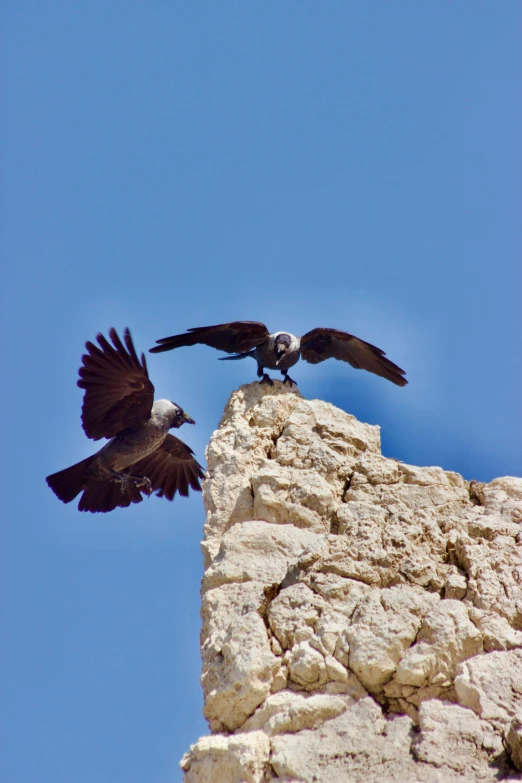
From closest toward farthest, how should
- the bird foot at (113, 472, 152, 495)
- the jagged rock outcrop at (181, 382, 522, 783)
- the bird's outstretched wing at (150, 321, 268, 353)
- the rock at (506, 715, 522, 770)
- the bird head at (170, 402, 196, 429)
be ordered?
the rock at (506, 715, 522, 770) < the jagged rock outcrop at (181, 382, 522, 783) < the bird's outstretched wing at (150, 321, 268, 353) < the bird head at (170, 402, 196, 429) < the bird foot at (113, 472, 152, 495)

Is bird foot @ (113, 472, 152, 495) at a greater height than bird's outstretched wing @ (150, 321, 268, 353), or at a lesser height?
lesser

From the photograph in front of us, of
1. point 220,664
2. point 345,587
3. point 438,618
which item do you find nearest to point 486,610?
point 438,618

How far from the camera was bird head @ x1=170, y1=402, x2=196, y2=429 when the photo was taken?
10750 mm

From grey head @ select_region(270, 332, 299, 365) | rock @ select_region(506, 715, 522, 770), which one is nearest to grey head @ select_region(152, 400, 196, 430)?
grey head @ select_region(270, 332, 299, 365)

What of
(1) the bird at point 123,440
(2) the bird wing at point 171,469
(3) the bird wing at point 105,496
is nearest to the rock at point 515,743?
(1) the bird at point 123,440

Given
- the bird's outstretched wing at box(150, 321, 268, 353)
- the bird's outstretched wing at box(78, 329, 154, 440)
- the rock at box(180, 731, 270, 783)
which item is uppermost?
the bird's outstretched wing at box(150, 321, 268, 353)

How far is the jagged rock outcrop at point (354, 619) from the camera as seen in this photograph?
18.0ft

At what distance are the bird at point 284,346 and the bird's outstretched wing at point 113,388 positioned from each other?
1.74 ft

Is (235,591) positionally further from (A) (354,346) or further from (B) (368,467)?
(A) (354,346)

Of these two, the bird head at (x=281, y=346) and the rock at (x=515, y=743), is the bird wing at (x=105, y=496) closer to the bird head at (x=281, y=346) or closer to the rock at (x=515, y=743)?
the bird head at (x=281, y=346)

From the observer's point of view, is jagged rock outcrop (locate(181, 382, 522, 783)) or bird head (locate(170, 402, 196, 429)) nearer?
jagged rock outcrop (locate(181, 382, 522, 783))

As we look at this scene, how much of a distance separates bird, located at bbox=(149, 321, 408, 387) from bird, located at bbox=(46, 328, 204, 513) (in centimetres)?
61

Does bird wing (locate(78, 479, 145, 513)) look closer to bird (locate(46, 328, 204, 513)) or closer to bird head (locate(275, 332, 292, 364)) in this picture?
bird (locate(46, 328, 204, 513))

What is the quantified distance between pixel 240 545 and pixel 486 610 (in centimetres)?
176
